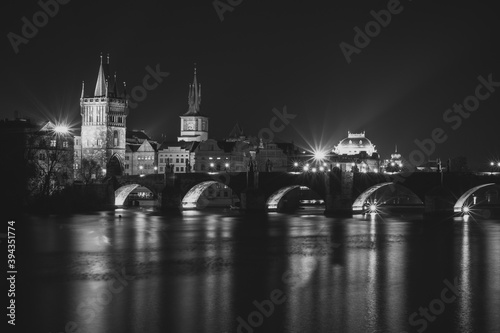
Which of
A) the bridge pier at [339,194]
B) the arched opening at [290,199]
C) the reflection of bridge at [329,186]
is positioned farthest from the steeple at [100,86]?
the bridge pier at [339,194]

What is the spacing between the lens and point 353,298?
34.4 metres

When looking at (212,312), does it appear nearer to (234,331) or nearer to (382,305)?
(234,331)

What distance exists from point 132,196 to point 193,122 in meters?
40.7

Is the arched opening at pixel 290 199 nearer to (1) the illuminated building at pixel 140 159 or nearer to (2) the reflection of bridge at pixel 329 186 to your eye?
(2) the reflection of bridge at pixel 329 186

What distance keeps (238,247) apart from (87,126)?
104 meters

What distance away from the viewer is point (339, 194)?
8719 centimetres

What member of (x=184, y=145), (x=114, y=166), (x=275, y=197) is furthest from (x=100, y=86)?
(x=275, y=197)

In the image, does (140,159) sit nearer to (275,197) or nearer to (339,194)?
(275,197)

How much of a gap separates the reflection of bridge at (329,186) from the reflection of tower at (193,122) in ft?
212

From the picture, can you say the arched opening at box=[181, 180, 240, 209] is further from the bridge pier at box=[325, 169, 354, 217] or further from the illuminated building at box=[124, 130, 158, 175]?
the illuminated building at box=[124, 130, 158, 175]

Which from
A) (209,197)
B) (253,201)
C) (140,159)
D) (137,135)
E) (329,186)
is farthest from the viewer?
(137,135)

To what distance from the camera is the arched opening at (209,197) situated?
10456 cm

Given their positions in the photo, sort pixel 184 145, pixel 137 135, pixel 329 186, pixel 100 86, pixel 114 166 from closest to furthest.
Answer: pixel 329 186
pixel 114 166
pixel 100 86
pixel 184 145
pixel 137 135

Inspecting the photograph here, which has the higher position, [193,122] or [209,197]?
[193,122]
